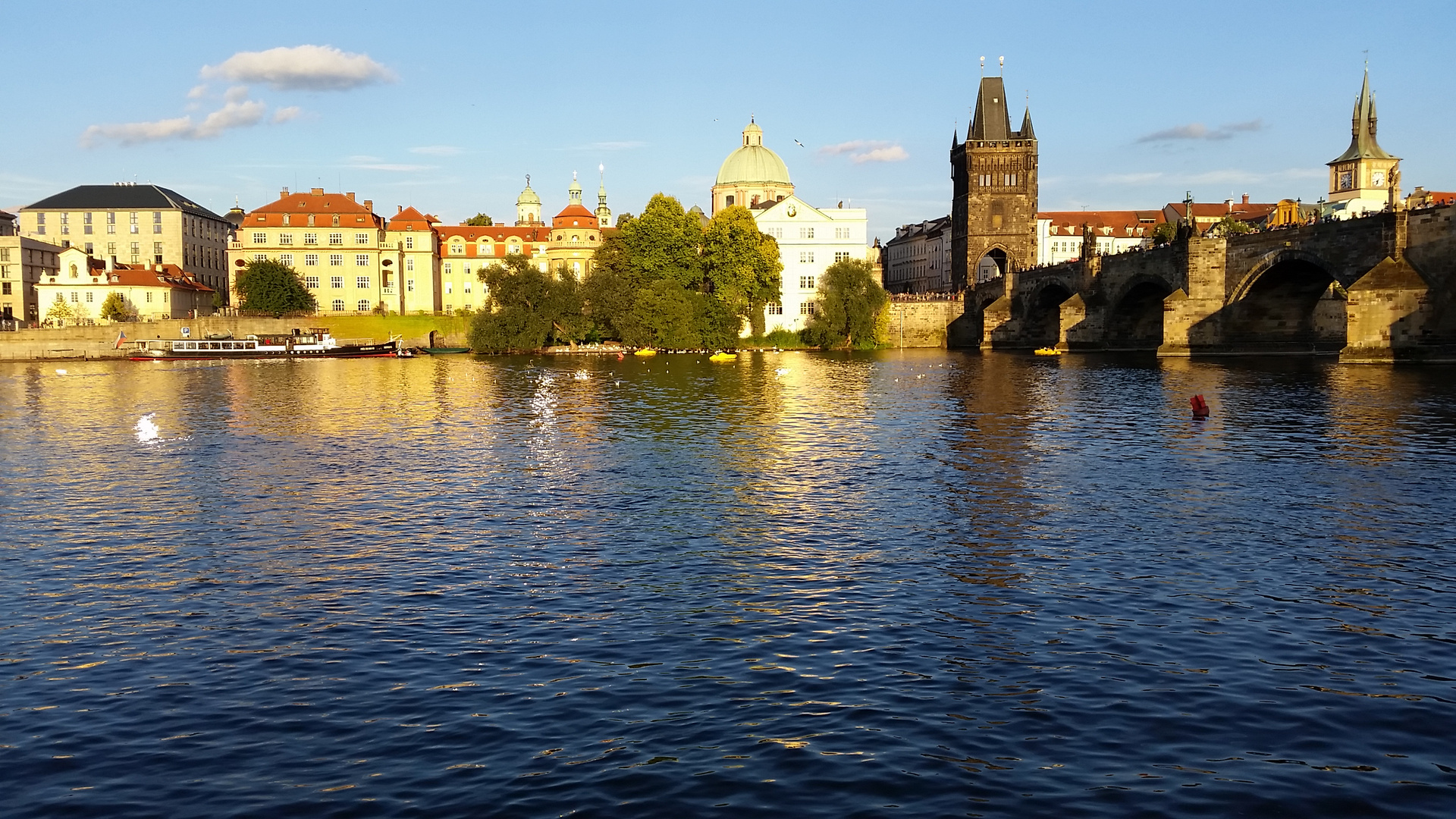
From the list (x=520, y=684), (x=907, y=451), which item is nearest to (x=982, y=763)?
(x=520, y=684)

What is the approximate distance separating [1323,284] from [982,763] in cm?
7839

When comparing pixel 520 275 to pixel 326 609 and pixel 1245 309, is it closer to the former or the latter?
pixel 1245 309

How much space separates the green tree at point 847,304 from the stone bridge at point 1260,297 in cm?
1456

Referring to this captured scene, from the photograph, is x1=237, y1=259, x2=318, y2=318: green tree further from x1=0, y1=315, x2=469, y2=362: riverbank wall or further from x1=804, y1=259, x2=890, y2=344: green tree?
x1=804, y1=259, x2=890, y2=344: green tree

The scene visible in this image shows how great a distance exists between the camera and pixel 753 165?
162250 millimetres

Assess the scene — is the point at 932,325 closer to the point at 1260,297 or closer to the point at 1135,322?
the point at 1135,322

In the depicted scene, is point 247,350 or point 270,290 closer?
point 247,350

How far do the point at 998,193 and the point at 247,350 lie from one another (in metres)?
95.3

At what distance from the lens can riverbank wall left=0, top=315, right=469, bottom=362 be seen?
121188 mm

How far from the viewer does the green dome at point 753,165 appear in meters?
162

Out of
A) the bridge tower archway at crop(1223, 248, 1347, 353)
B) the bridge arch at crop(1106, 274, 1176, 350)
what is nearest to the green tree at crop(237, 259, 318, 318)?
the bridge arch at crop(1106, 274, 1176, 350)

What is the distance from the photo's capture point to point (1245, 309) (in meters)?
81.5

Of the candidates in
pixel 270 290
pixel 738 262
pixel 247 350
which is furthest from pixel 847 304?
pixel 270 290

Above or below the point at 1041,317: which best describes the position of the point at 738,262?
above
